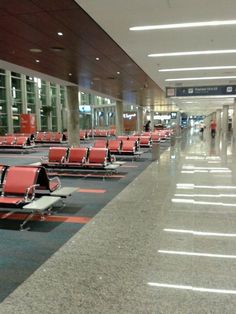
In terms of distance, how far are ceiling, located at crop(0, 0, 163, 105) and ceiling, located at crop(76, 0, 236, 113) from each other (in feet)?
1.18

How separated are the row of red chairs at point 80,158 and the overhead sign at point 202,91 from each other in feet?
37.6

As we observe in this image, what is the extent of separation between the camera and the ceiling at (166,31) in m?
6.93

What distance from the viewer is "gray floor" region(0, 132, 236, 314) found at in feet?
11.1

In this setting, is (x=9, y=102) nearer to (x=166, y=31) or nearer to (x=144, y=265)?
(x=166, y=31)

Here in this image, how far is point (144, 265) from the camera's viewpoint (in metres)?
4.29

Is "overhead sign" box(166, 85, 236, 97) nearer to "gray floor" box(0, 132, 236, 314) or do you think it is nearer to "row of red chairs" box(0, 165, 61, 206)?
"gray floor" box(0, 132, 236, 314)

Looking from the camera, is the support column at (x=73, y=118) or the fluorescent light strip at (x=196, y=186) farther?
the support column at (x=73, y=118)

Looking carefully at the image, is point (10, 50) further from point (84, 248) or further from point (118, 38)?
point (84, 248)

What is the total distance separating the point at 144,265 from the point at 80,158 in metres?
7.52

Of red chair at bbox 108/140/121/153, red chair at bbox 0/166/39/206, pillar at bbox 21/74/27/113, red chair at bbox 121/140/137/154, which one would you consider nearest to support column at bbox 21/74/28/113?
pillar at bbox 21/74/27/113

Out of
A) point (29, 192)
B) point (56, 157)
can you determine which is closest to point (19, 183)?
point (29, 192)

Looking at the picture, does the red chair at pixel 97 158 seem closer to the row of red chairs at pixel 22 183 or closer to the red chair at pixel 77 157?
the red chair at pixel 77 157

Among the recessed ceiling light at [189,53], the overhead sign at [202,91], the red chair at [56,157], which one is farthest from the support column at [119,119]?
the red chair at [56,157]

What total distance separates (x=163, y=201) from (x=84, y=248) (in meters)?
3.09
